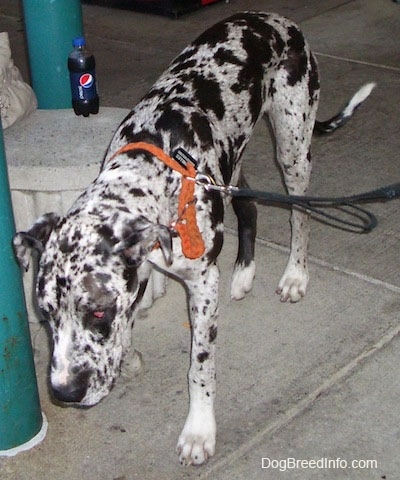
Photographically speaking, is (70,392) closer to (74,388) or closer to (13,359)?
(74,388)

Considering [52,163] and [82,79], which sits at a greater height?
[82,79]

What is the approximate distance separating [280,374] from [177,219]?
3.93 ft

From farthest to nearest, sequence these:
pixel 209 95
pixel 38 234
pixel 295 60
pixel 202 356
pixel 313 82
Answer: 1. pixel 313 82
2. pixel 295 60
3. pixel 209 95
4. pixel 202 356
5. pixel 38 234

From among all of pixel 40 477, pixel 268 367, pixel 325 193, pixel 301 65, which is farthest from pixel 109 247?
pixel 325 193

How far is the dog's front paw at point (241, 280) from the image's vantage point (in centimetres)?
521

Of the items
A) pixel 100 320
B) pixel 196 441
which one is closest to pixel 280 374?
pixel 196 441

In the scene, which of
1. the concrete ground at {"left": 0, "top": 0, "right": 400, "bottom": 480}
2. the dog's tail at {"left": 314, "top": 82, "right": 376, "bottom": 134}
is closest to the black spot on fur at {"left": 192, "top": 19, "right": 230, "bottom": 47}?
the dog's tail at {"left": 314, "top": 82, "right": 376, "bottom": 134}

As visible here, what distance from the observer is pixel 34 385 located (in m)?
4.12

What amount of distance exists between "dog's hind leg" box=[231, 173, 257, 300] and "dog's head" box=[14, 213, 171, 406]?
1.75m

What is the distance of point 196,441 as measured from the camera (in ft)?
13.3

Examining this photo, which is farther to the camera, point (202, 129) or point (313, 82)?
point (313, 82)

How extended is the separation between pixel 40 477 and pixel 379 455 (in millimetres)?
1464

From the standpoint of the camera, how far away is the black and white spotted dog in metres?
3.38

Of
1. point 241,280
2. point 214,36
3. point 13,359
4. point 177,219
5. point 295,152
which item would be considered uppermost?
point 214,36
